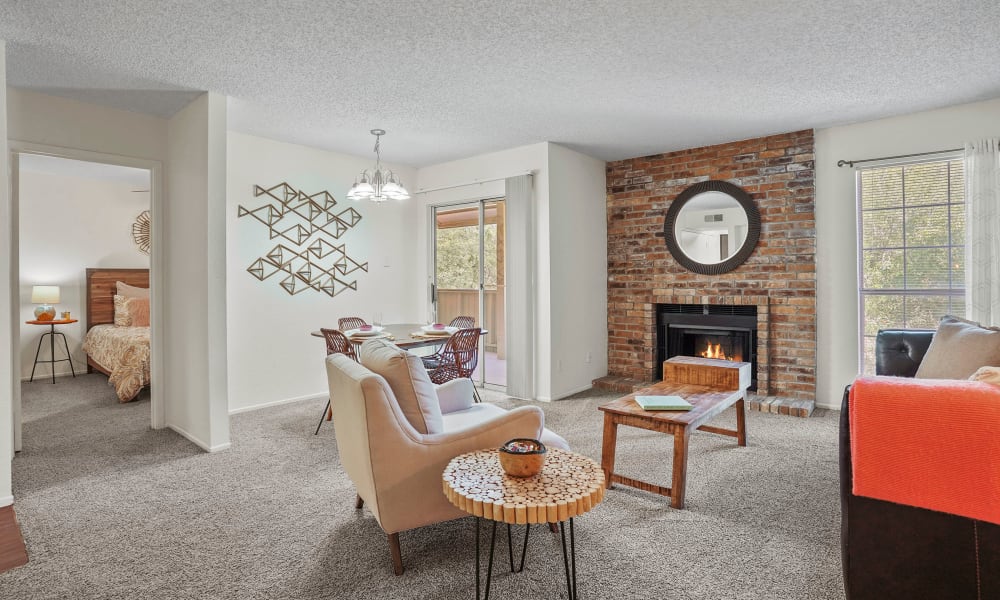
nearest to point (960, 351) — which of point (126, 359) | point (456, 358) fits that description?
point (456, 358)

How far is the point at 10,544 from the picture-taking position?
93.4 inches

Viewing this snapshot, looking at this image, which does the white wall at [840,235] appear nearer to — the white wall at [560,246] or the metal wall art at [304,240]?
the white wall at [560,246]

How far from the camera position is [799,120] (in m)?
4.45

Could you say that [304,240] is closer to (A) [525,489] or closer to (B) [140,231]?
(B) [140,231]

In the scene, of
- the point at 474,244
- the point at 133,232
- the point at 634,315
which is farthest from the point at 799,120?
the point at 133,232

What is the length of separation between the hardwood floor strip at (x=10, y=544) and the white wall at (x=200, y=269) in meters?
1.11

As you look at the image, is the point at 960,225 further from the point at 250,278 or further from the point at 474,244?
the point at 250,278

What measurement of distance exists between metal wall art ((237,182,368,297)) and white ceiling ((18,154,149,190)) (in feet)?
6.13

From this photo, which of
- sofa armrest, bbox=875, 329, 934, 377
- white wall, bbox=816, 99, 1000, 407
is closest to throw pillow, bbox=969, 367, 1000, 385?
sofa armrest, bbox=875, 329, 934, 377

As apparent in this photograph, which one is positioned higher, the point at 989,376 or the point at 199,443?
the point at 989,376

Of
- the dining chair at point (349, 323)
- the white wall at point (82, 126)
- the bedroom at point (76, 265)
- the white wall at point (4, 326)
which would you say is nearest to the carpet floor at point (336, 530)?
the white wall at point (4, 326)

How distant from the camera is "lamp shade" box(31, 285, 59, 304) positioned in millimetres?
6070

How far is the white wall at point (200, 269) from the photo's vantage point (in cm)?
369

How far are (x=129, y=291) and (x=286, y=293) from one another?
10.5 feet
